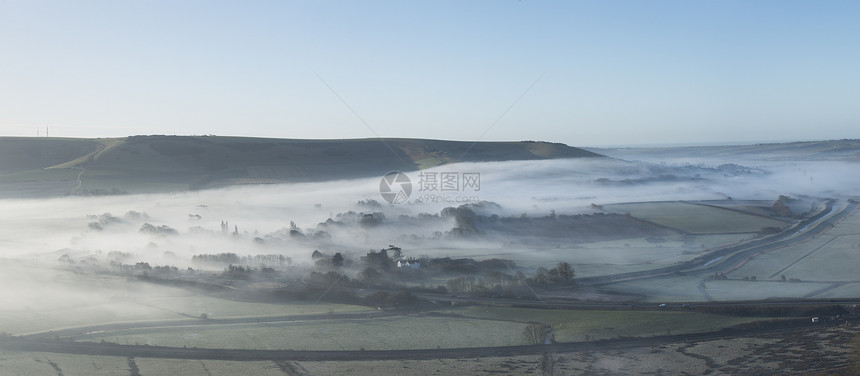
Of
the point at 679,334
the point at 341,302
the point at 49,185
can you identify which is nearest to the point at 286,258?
the point at 341,302

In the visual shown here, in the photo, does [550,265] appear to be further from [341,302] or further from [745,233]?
[745,233]

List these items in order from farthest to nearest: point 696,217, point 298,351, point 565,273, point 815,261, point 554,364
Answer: point 696,217 → point 815,261 → point 565,273 → point 298,351 → point 554,364

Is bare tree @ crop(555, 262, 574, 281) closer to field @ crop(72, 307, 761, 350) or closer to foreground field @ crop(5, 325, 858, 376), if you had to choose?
field @ crop(72, 307, 761, 350)

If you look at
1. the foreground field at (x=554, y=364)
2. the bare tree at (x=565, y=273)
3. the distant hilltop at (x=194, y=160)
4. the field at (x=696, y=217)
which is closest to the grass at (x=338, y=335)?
the foreground field at (x=554, y=364)

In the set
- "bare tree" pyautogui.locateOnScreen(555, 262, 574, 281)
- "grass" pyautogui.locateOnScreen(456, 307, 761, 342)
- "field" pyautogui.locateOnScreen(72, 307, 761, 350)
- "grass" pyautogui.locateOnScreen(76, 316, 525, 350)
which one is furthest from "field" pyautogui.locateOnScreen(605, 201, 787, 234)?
"grass" pyautogui.locateOnScreen(76, 316, 525, 350)

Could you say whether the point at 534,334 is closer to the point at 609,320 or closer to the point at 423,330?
the point at 609,320

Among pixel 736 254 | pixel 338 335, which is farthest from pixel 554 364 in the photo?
pixel 736 254
